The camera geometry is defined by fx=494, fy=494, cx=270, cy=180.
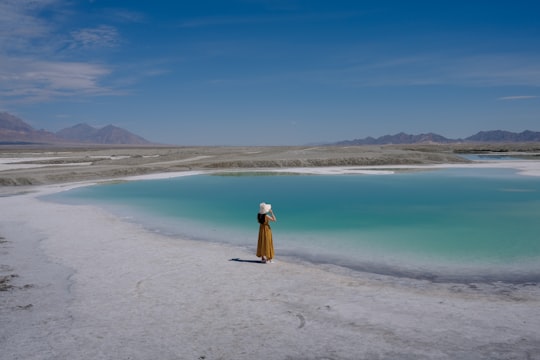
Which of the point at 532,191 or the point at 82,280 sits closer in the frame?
the point at 82,280

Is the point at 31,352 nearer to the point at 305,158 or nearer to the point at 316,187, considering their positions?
the point at 316,187

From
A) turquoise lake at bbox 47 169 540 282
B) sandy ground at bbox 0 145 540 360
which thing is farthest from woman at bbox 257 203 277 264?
turquoise lake at bbox 47 169 540 282

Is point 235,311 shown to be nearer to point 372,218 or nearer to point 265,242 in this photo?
point 265,242

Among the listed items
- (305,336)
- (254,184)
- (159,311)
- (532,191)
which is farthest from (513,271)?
(254,184)

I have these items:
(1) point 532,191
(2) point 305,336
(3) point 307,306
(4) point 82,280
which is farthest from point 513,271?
(1) point 532,191

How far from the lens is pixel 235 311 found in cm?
706

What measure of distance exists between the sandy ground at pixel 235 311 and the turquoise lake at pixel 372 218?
1217 mm

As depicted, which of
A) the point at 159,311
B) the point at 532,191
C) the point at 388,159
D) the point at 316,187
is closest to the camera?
the point at 159,311

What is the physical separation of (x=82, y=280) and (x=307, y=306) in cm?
407

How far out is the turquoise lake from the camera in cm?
1024

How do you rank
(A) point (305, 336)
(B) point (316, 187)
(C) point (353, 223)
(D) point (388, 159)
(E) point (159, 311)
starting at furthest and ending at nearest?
(D) point (388, 159), (B) point (316, 187), (C) point (353, 223), (E) point (159, 311), (A) point (305, 336)

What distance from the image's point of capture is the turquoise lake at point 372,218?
10.2 metres

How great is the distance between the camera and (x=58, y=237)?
12469mm

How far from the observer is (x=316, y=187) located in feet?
86.1
